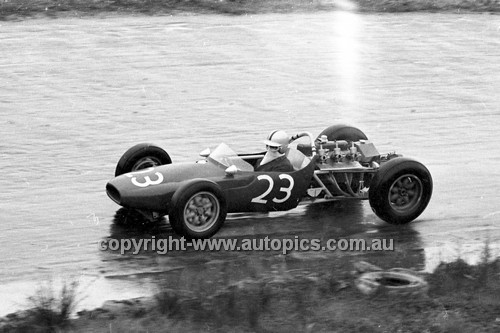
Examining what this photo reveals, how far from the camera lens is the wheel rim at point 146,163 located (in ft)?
37.1

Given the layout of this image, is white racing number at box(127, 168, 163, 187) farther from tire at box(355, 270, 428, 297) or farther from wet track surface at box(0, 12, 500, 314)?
tire at box(355, 270, 428, 297)

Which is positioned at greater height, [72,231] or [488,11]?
[488,11]

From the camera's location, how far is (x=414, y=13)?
25.2m

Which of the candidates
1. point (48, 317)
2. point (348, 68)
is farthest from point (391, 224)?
point (348, 68)

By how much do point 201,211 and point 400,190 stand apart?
2314 mm

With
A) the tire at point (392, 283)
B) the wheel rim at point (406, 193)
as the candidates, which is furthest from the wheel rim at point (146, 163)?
the tire at point (392, 283)

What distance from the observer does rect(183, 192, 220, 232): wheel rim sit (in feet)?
32.6

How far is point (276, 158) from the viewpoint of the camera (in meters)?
10.9

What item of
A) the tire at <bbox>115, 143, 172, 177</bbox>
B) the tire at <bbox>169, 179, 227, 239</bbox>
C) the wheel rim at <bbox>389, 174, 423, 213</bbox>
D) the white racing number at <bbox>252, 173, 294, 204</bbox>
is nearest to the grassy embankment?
the tire at <bbox>169, 179, 227, 239</bbox>

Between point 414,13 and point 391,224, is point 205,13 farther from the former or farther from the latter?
point 391,224

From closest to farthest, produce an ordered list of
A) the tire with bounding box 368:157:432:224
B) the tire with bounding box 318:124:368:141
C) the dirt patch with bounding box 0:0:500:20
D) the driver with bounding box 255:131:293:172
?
the tire with bounding box 368:157:432:224, the driver with bounding box 255:131:293:172, the tire with bounding box 318:124:368:141, the dirt patch with bounding box 0:0:500:20

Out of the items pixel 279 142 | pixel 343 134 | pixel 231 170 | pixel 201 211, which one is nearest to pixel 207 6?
pixel 343 134

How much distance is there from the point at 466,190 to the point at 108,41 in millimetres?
10743

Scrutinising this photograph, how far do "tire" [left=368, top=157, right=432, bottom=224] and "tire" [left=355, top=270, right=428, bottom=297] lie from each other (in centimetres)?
134
